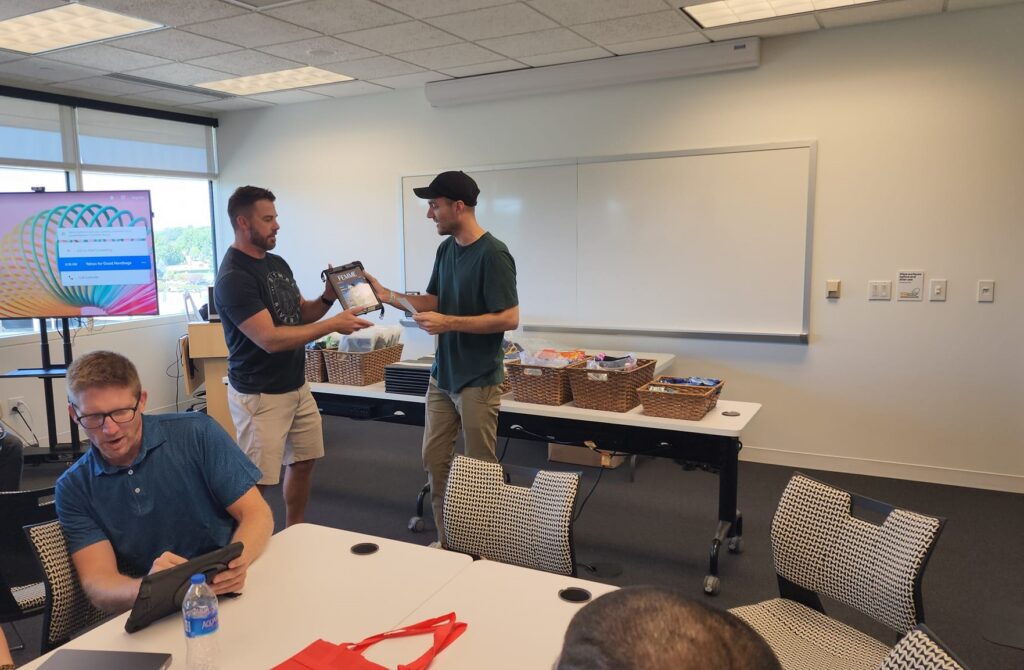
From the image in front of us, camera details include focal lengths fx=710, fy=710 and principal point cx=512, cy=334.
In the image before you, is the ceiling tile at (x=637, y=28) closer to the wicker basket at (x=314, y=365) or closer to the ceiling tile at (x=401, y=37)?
the ceiling tile at (x=401, y=37)

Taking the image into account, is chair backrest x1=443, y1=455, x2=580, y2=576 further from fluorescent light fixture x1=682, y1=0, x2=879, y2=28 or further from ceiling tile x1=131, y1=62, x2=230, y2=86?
ceiling tile x1=131, y1=62, x2=230, y2=86

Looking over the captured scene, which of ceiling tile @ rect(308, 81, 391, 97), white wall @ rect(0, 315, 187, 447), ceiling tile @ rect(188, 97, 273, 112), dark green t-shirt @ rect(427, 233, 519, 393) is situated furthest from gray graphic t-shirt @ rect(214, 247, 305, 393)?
ceiling tile @ rect(188, 97, 273, 112)

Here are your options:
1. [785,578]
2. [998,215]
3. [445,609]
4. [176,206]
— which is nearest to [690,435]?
[785,578]

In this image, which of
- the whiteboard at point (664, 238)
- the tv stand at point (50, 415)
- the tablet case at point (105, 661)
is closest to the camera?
the tablet case at point (105, 661)

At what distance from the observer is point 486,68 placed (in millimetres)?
5105

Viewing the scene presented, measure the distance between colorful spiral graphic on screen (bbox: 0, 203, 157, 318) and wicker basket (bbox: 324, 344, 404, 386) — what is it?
1891mm

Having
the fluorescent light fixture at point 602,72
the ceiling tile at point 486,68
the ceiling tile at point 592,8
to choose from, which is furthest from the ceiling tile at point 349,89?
the ceiling tile at point 592,8

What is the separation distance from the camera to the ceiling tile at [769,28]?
4062 millimetres

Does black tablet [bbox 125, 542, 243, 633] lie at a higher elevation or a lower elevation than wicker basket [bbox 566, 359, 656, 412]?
lower

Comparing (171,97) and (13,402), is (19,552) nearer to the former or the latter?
(13,402)

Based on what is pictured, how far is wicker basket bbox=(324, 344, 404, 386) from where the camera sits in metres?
3.89

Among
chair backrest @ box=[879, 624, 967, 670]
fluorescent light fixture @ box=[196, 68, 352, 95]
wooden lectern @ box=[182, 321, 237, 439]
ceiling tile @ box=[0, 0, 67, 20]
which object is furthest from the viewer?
wooden lectern @ box=[182, 321, 237, 439]

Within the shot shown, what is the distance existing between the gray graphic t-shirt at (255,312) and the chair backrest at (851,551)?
1978 millimetres

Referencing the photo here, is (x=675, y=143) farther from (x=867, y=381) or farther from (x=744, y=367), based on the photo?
(x=867, y=381)
